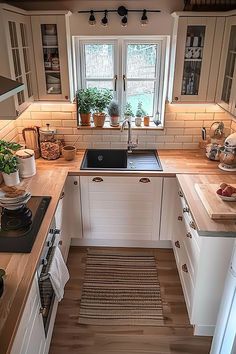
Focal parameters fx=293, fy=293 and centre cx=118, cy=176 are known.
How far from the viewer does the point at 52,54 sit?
8.14ft

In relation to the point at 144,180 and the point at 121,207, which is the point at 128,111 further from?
the point at 121,207

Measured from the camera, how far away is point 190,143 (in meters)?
2.99

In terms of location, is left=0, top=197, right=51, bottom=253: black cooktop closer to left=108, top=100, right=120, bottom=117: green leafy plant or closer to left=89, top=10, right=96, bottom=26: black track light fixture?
left=108, top=100, right=120, bottom=117: green leafy plant

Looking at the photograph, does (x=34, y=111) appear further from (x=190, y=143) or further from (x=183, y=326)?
(x=183, y=326)

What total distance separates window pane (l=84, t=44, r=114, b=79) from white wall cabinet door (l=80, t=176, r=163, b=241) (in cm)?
109

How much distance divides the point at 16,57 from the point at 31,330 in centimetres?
185

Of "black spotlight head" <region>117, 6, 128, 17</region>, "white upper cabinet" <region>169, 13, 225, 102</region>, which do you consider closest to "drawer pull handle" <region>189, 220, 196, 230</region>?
"white upper cabinet" <region>169, 13, 225, 102</region>

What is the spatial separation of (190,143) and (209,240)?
1421mm

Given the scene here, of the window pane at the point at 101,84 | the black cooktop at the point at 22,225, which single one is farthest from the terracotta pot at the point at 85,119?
the black cooktop at the point at 22,225

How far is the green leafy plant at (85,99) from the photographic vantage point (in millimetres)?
2848

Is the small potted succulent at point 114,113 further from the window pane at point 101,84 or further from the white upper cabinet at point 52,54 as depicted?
the white upper cabinet at point 52,54

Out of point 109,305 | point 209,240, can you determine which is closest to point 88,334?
point 109,305

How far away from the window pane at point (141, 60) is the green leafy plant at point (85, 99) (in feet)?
1.37

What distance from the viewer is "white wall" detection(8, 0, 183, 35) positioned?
8.20 feet
